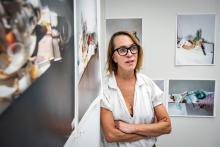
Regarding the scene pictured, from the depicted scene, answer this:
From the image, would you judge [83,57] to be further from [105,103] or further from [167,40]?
[167,40]

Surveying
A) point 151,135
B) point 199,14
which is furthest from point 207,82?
point 151,135

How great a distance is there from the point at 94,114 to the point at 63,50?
28.4 inches

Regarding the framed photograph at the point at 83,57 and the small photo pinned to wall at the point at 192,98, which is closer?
the framed photograph at the point at 83,57

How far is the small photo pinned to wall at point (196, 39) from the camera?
246 centimetres

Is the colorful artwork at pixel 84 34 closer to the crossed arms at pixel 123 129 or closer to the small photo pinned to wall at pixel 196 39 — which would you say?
the crossed arms at pixel 123 129

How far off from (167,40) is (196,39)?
0.28m

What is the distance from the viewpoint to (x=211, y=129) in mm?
2584

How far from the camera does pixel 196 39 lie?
2.47m

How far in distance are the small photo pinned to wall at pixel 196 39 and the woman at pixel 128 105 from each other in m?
0.88

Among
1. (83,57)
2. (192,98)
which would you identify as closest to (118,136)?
(83,57)

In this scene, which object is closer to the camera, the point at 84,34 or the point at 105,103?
the point at 84,34

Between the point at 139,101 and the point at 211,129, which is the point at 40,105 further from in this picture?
the point at 211,129

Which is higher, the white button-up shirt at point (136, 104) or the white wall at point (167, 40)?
the white wall at point (167, 40)

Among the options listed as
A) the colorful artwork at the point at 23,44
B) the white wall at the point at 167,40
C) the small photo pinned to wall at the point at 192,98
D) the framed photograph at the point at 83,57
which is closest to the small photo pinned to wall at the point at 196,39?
the white wall at the point at 167,40
